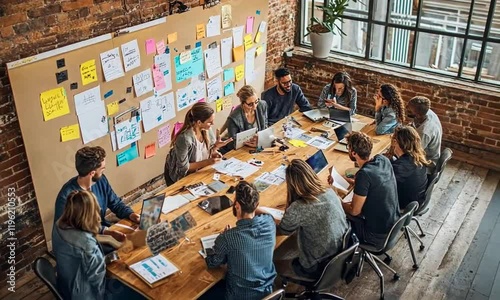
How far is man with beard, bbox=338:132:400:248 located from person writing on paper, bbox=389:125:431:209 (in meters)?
0.26

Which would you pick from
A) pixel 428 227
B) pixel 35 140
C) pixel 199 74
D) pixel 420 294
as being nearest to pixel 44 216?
pixel 35 140

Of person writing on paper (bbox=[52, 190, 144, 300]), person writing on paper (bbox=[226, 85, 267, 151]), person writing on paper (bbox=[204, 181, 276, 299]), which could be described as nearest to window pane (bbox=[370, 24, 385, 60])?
person writing on paper (bbox=[226, 85, 267, 151])

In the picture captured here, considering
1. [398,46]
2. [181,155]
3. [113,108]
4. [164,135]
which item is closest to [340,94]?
[398,46]

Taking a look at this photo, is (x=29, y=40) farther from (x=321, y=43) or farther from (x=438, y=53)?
(x=438, y=53)

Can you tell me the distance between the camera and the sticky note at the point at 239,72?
6.57 metres

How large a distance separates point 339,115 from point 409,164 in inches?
55.8

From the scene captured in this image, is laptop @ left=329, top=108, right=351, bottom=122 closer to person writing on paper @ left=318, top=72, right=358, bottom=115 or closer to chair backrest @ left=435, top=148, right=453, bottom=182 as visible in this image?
person writing on paper @ left=318, top=72, right=358, bottom=115

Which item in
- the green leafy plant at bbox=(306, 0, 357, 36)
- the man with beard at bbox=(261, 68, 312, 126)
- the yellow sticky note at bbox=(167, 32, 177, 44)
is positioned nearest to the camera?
the yellow sticky note at bbox=(167, 32, 177, 44)

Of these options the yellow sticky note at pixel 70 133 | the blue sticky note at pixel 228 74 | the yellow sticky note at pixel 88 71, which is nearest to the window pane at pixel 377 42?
the blue sticky note at pixel 228 74

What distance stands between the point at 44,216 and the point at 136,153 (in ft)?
3.75

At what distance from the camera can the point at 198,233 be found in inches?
151

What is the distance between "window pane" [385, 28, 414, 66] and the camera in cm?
701

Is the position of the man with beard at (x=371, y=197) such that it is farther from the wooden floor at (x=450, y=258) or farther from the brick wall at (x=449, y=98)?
the brick wall at (x=449, y=98)

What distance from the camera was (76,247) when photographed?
3238 mm
